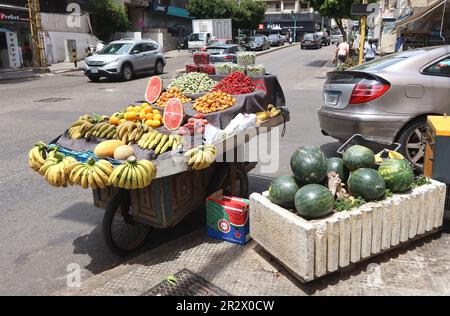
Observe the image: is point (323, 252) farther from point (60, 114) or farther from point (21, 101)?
point (21, 101)

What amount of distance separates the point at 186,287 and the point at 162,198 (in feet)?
2.83

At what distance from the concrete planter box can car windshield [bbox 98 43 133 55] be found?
1731cm

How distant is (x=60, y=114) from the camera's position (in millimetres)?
11141

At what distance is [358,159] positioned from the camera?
12.8ft

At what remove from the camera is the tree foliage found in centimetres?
4682

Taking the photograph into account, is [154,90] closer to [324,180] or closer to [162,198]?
[162,198]

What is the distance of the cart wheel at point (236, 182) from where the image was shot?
4721 millimetres

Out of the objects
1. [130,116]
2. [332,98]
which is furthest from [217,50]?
[130,116]

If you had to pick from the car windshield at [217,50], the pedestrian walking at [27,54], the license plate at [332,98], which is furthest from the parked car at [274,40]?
the license plate at [332,98]

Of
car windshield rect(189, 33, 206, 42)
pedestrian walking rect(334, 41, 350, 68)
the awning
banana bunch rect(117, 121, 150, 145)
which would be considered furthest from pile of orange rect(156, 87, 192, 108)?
car windshield rect(189, 33, 206, 42)

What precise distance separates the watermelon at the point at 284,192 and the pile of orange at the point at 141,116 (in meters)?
1.70

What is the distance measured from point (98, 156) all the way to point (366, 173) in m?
2.36

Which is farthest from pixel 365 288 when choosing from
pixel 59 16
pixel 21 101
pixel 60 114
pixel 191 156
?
pixel 59 16

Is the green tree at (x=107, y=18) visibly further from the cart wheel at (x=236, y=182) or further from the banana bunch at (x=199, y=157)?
the banana bunch at (x=199, y=157)
